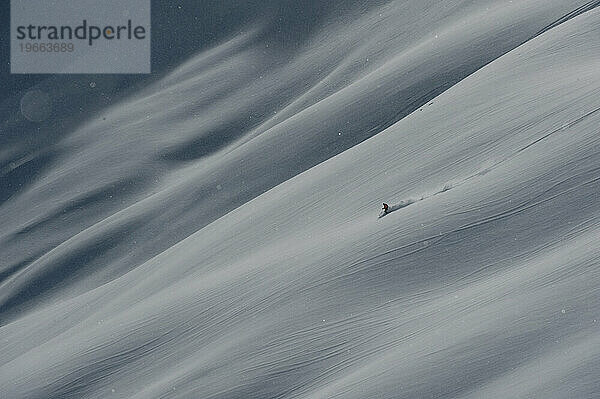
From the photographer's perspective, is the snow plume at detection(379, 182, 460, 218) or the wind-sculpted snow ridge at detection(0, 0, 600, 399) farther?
the snow plume at detection(379, 182, 460, 218)

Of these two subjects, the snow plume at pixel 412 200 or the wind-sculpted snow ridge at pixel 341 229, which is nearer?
the wind-sculpted snow ridge at pixel 341 229

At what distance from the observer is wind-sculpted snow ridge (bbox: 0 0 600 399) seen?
2.73 meters

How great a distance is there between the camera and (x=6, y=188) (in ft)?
19.6

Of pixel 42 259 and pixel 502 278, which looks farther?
pixel 42 259

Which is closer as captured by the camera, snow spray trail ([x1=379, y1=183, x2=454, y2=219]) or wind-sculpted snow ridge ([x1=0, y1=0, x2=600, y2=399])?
wind-sculpted snow ridge ([x1=0, y1=0, x2=600, y2=399])

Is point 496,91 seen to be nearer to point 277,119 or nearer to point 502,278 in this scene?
point 502,278

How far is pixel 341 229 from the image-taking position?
353cm

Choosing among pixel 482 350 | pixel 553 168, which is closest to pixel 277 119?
pixel 553 168

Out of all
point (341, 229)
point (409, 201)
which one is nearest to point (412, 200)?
point (409, 201)

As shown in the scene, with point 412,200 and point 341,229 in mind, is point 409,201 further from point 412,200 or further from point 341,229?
point 341,229

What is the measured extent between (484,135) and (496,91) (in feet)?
1.32

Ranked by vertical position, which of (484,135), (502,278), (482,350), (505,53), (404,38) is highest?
(404,38)

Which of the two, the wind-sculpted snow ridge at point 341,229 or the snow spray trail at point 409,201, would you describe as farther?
the snow spray trail at point 409,201

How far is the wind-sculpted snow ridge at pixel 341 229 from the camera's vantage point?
273cm
